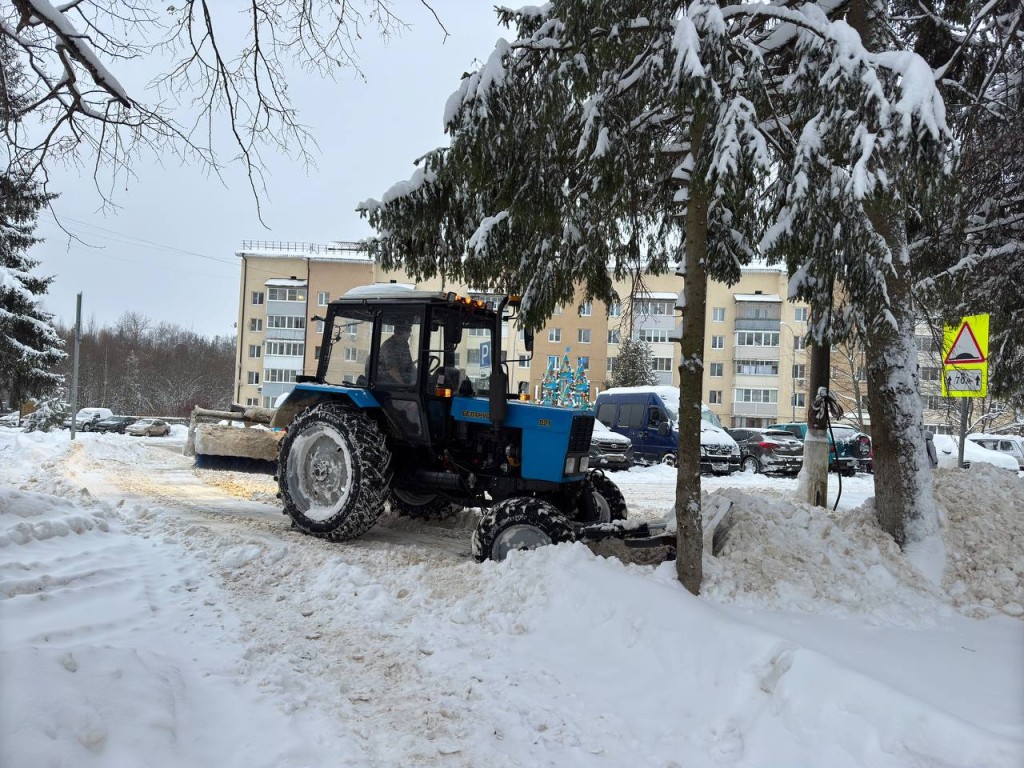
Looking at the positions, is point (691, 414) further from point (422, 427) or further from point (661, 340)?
point (661, 340)

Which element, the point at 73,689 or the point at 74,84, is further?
the point at 74,84

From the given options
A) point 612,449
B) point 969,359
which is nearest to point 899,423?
point 969,359

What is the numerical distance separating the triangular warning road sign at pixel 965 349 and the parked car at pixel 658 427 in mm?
10458

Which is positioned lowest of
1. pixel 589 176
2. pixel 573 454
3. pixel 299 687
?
pixel 299 687

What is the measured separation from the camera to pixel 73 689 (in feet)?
9.33

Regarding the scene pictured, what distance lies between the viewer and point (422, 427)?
6801 mm

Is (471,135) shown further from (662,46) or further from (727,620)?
(727,620)

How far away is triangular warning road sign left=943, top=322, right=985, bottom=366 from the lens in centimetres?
818

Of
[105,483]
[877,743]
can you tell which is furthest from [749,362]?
[877,743]

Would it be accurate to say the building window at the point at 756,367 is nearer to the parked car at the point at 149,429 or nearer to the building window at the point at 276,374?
the building window at the point at 276,374

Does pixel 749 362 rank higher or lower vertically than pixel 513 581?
higher

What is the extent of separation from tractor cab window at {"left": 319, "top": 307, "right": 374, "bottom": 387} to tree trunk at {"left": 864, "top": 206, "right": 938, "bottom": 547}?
15.5ft

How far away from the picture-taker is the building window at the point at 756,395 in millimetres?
53344

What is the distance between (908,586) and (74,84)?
670cm
